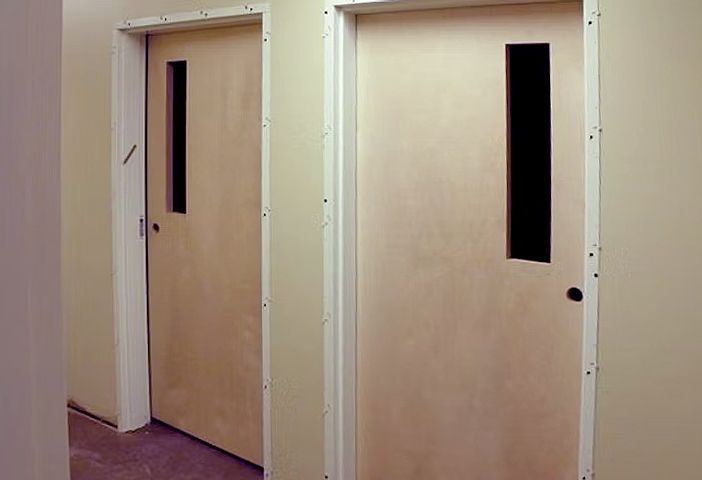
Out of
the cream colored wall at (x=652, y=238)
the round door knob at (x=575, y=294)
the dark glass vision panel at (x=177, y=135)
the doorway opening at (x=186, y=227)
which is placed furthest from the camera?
the dark glass vision panel at (x=177, y=135)

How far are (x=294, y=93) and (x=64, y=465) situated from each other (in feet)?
7.38

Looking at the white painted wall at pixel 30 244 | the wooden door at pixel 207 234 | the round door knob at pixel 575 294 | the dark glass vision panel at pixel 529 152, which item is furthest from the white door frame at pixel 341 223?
the white painted wall at pixel 30 244

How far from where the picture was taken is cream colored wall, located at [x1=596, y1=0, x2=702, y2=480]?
1.91 m

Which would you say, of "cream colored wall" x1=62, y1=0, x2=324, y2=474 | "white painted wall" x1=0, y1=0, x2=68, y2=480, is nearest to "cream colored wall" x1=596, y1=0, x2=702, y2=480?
"cream colored wall" x1=62, y1=0, x2=324, y2=474

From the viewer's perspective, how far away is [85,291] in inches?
138

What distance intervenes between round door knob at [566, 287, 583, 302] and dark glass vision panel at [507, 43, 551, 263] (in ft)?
0.39

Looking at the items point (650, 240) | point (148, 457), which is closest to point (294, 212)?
point (650, 240)

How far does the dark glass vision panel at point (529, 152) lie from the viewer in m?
2.26

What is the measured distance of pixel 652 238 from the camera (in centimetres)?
197

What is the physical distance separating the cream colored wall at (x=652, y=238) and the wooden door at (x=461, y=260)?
164mm

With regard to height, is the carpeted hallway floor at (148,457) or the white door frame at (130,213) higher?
the white door frame at (130,213)

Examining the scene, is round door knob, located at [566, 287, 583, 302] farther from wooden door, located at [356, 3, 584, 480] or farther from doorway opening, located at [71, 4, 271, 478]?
doorway opening, located at [71, 4, 271, 478]

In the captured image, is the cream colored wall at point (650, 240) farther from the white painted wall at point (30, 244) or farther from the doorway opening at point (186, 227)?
the white painted wall at point (30, 244)

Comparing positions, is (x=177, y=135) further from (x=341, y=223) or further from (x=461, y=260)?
(x=461, y=260)
